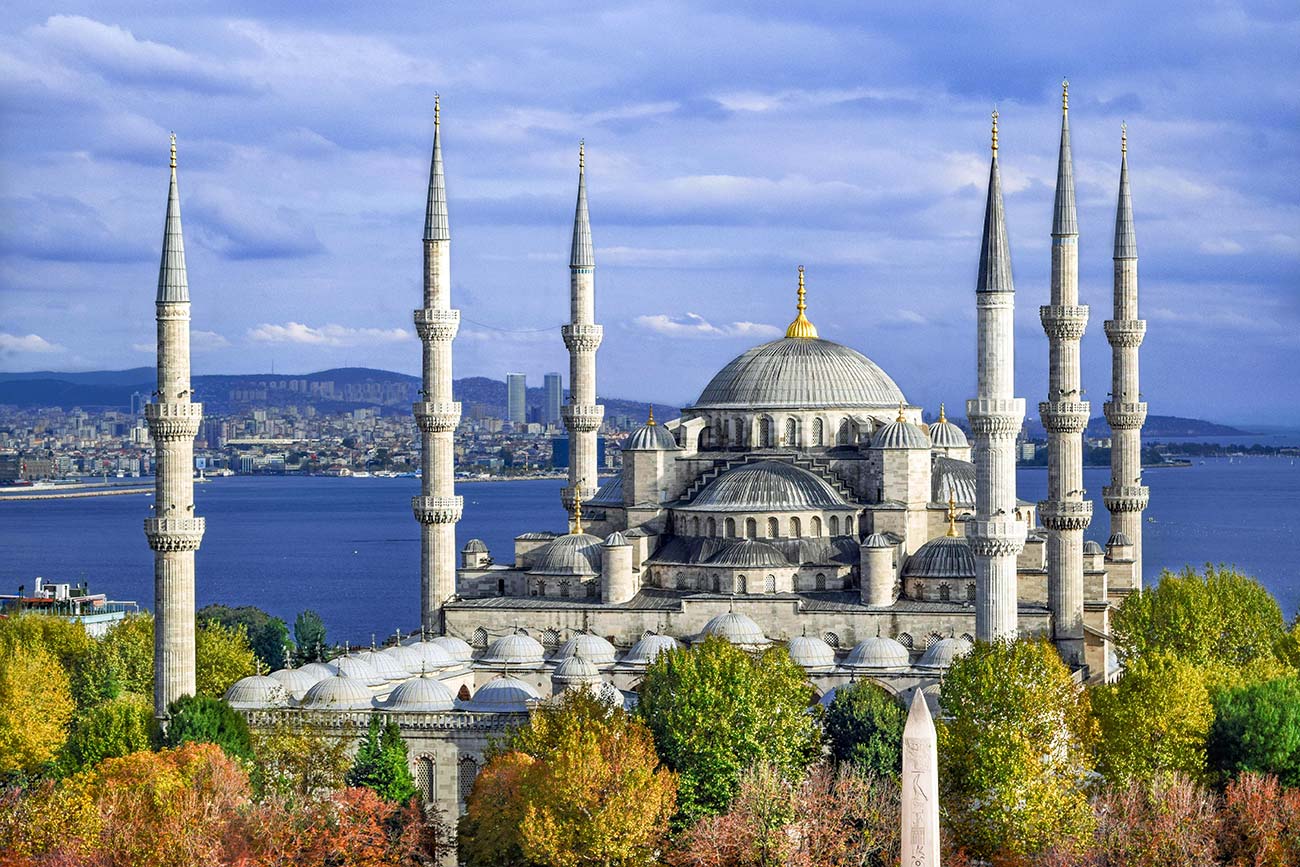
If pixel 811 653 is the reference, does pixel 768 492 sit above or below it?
above

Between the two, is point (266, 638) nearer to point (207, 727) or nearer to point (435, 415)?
point (435, 415)

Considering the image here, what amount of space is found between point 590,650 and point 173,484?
31.2ft

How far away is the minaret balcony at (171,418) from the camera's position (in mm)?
40219

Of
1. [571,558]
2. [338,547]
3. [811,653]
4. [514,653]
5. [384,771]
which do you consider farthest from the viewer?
[338,547]

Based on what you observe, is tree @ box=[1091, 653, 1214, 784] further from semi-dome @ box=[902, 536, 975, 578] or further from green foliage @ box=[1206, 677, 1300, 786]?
semi-dome @ box=[902, 536, 975, 578]

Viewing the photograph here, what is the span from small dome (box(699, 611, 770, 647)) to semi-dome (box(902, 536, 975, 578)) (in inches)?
160

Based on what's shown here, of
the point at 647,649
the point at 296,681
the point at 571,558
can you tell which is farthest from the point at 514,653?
the point at 296,681

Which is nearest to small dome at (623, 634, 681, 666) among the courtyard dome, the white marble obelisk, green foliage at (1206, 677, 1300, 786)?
the courtyard dome

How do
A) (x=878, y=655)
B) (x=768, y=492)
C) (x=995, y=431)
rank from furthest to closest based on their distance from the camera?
(x=768, y=492) → (x=878, y=655) → (x=995, y=431)

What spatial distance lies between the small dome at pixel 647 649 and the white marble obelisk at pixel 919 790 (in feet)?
68.0

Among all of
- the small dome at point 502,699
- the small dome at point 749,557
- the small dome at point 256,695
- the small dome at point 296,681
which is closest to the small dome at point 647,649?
the small dome at point 749,557

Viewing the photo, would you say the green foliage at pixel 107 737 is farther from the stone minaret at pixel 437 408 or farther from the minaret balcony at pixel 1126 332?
the minaret balcony at pixel 1126 332

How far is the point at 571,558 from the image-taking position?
48031mm

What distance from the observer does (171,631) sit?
3959 cm
